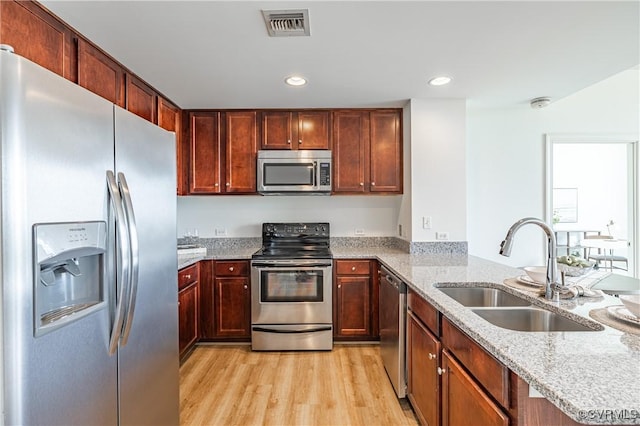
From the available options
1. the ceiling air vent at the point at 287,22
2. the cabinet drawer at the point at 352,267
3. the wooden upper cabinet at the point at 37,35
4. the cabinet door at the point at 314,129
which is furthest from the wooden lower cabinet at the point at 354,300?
the wooden upper cabinet at the point at 37,35

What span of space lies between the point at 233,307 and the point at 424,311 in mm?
2015

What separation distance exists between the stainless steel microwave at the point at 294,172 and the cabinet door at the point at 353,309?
1015mm

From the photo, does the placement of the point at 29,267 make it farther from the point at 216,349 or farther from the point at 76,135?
the point at 216,349

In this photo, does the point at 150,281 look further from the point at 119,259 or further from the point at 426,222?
the point at 426,222

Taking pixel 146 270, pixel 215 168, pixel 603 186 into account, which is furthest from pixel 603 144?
pixel 146 270

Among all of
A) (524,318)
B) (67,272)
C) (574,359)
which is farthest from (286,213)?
(574,359)

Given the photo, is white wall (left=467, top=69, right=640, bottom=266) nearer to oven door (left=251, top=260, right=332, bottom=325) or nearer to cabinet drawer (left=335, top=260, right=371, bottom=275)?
cabinet drawer (left=335, top=260, right=371, bottom=275)

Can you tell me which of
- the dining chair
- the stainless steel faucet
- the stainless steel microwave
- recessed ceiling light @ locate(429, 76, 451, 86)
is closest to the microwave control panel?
the stainless steel microwave

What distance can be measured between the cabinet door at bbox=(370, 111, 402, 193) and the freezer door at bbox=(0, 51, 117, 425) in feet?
8.59

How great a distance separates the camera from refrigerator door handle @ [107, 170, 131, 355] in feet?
3.86

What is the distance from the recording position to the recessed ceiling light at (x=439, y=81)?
102 inches

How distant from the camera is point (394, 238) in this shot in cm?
369

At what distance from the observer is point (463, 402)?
4.36 feet

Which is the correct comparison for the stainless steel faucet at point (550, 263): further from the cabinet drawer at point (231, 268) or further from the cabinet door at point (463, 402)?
the cabinet drawer at point (231, 268)
